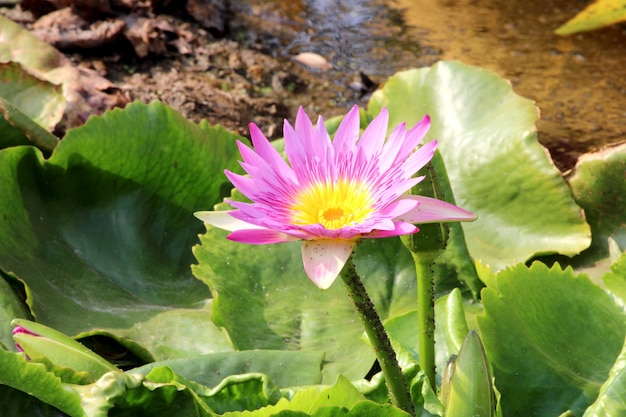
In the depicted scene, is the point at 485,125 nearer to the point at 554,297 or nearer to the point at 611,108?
the point at 554,297

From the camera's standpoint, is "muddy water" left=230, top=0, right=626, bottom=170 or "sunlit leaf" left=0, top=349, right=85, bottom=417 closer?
"sunlit leaf" left=0, top=349, right=85, bottom=417

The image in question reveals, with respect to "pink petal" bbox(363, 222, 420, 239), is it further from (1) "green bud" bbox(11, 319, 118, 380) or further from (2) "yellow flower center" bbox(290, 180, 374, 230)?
(1) "green bud" bbox(11, 319, 118, 380)

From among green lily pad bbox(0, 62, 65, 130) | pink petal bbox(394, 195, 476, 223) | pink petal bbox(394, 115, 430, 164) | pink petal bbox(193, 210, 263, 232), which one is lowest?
green lily pad bbox(0, 62, 65, 130)

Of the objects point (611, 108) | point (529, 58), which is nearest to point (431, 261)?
point (611, 108)

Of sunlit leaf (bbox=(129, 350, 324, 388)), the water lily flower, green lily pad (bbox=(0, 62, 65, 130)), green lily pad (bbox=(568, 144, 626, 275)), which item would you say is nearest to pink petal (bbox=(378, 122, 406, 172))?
the water lily flower

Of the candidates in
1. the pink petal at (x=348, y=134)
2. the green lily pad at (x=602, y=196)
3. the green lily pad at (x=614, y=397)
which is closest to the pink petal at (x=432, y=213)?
the pink petal at (x=348, y=134)

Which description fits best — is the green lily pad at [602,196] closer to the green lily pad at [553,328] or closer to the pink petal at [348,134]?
the green lily pad at [553,328]

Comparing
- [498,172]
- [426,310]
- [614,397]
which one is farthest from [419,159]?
[498,172]
